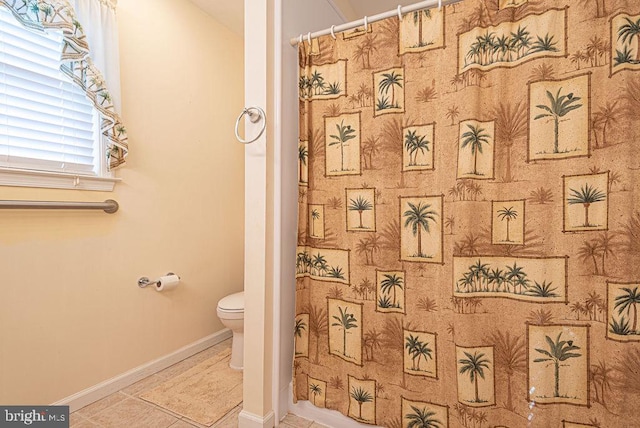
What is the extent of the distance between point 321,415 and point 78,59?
6.83ft

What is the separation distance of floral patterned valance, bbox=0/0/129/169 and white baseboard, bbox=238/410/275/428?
4.72 feet

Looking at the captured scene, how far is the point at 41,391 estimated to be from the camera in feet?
4.79

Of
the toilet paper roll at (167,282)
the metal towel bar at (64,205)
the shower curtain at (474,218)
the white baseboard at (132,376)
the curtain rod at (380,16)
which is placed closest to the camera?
the shower curtain at (474,218)

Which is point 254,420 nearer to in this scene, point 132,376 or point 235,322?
point 235,322

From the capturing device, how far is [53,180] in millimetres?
1495

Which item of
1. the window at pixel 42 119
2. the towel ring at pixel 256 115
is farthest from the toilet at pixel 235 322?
the towel ring at pixel 256 115

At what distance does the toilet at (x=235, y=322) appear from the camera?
1.94m

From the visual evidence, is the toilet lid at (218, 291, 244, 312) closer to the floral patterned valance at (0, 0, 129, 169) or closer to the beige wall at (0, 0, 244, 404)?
the beige wall at (0, 0, 244, 404)

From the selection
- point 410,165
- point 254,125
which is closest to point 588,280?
point 410,165

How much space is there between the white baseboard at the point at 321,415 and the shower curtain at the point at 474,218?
0.07 meters

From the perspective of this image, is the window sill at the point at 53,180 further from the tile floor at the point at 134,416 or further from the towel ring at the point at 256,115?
the tile floor at the point at 134,416

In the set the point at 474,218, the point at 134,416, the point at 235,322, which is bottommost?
the point at 134,416

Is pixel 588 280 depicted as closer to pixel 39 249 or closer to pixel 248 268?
pixel 248 268

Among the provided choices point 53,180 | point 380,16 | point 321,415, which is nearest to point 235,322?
point 321,415
